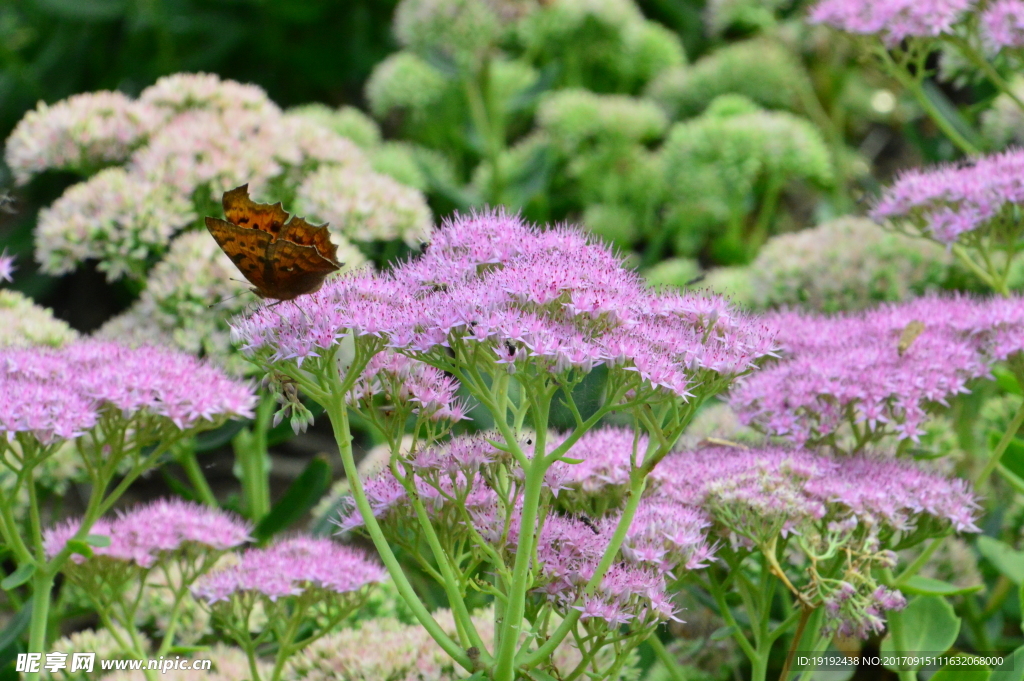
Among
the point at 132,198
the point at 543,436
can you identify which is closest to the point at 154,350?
the point at 132,198

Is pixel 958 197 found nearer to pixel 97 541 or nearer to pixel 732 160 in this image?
pixel 732 160

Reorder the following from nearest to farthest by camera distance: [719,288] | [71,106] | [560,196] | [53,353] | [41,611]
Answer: [41,611], [53,353], [71,106], [719,288], [560,196]

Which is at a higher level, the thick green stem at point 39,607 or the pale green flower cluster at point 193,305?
the pale green flower cluster at point 193,305

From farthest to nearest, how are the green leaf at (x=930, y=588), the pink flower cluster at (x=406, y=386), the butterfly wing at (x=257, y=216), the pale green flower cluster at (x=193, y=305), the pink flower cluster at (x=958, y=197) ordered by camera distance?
the pale green flower cluster at (x=193, y=305) < the pink flower cluster at (x=958, y=197) < the green leaf at (x=930, y=588) < the butterfly wing at (x=257, y=216) < the pink flower cluster at (x=406, y=386)

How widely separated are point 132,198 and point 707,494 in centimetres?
126

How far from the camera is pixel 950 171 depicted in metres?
1.93

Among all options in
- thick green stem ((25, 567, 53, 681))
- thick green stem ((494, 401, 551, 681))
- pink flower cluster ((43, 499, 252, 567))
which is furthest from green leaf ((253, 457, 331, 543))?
thick green stem ((494, 401, 551, 681))

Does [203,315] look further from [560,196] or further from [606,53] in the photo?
[606,53]

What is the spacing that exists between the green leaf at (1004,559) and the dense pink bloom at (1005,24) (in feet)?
2.98

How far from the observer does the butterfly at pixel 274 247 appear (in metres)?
1.32

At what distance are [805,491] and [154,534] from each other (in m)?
0.92

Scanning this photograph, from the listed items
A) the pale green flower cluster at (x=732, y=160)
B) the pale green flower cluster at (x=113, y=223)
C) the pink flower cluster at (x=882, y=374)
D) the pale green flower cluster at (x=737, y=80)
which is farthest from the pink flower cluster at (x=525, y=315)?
the pale green flower cluster at (x=737, y=80)

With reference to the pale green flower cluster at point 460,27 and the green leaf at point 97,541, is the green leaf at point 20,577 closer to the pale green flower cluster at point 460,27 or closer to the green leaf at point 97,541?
the green leaf at point 97,541

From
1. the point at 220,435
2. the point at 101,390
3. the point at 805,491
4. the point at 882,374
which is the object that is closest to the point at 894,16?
the point at 882,374
